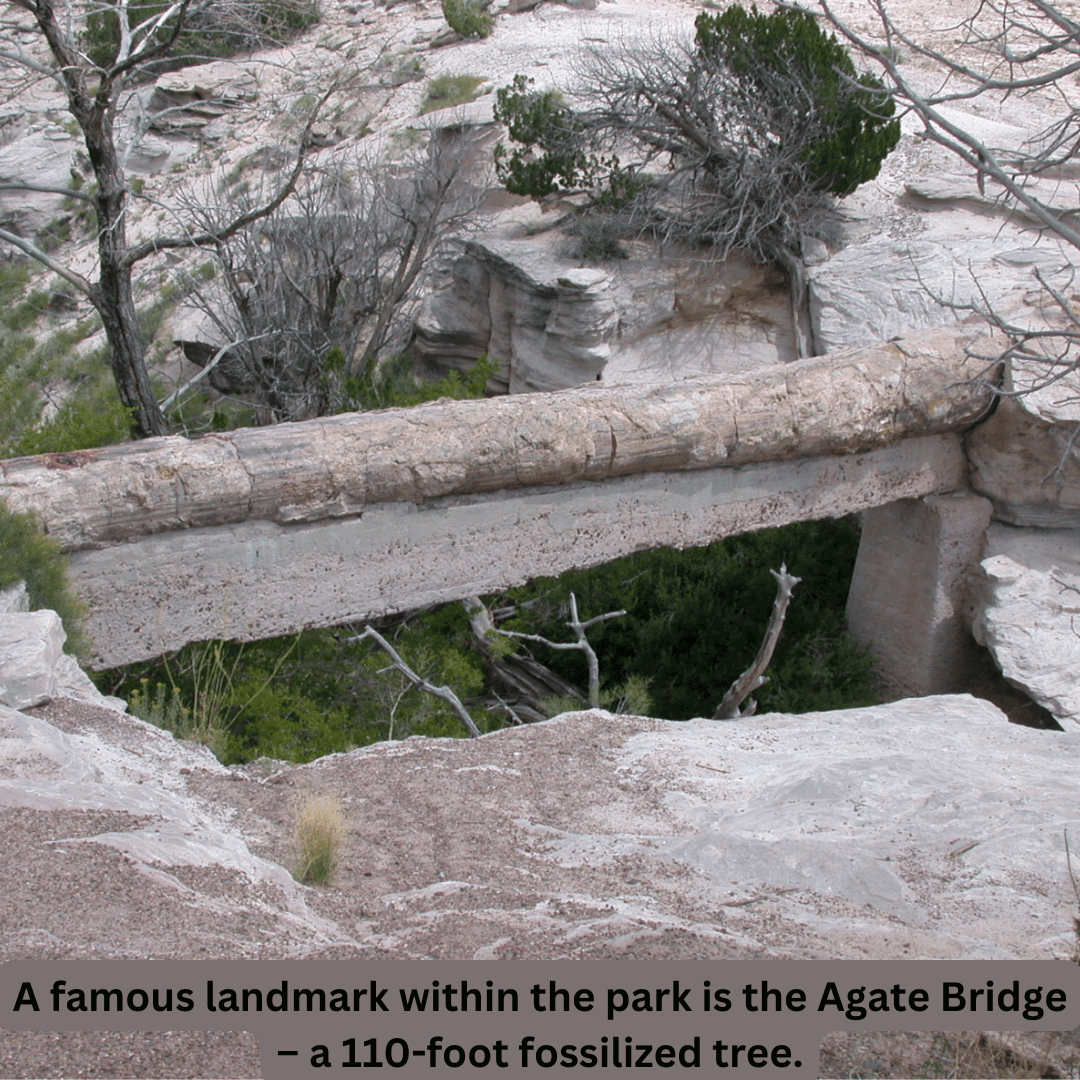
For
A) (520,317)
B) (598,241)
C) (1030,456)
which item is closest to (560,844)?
(1030,456)

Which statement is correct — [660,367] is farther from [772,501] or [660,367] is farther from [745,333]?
[772,501]

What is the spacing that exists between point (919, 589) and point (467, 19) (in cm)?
1380

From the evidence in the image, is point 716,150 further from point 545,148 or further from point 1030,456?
point 1030,456

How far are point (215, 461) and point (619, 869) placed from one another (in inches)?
113

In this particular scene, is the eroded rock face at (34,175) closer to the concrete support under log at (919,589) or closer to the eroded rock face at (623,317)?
the eroded rock face at (623,317)

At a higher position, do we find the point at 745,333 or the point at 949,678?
the point at 745,333

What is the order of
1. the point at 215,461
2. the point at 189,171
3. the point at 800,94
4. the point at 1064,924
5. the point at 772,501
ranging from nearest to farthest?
the point at 1064,924, the point at 215,461, the point at 772,501, the point at 800,94, the point at 189,171

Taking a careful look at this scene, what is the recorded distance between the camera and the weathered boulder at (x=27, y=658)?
366 centimetres

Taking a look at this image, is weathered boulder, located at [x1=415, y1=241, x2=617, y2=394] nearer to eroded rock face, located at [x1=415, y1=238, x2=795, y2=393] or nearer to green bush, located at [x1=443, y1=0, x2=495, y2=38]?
eroded rock face, located at [x1=415, y1=238, x2=795, y2=393]

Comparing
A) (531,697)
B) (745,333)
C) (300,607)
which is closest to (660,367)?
(745,333)

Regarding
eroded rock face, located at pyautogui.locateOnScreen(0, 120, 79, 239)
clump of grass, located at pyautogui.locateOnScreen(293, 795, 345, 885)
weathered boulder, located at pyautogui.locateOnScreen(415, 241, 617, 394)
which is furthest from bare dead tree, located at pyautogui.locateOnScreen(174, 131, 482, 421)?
clump of grass, located at pyautogui.locateOnScreen(293, 795, 345, 885)

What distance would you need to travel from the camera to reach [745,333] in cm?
1178

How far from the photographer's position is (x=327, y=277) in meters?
11.2

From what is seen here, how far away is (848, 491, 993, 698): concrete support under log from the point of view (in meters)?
6.85
